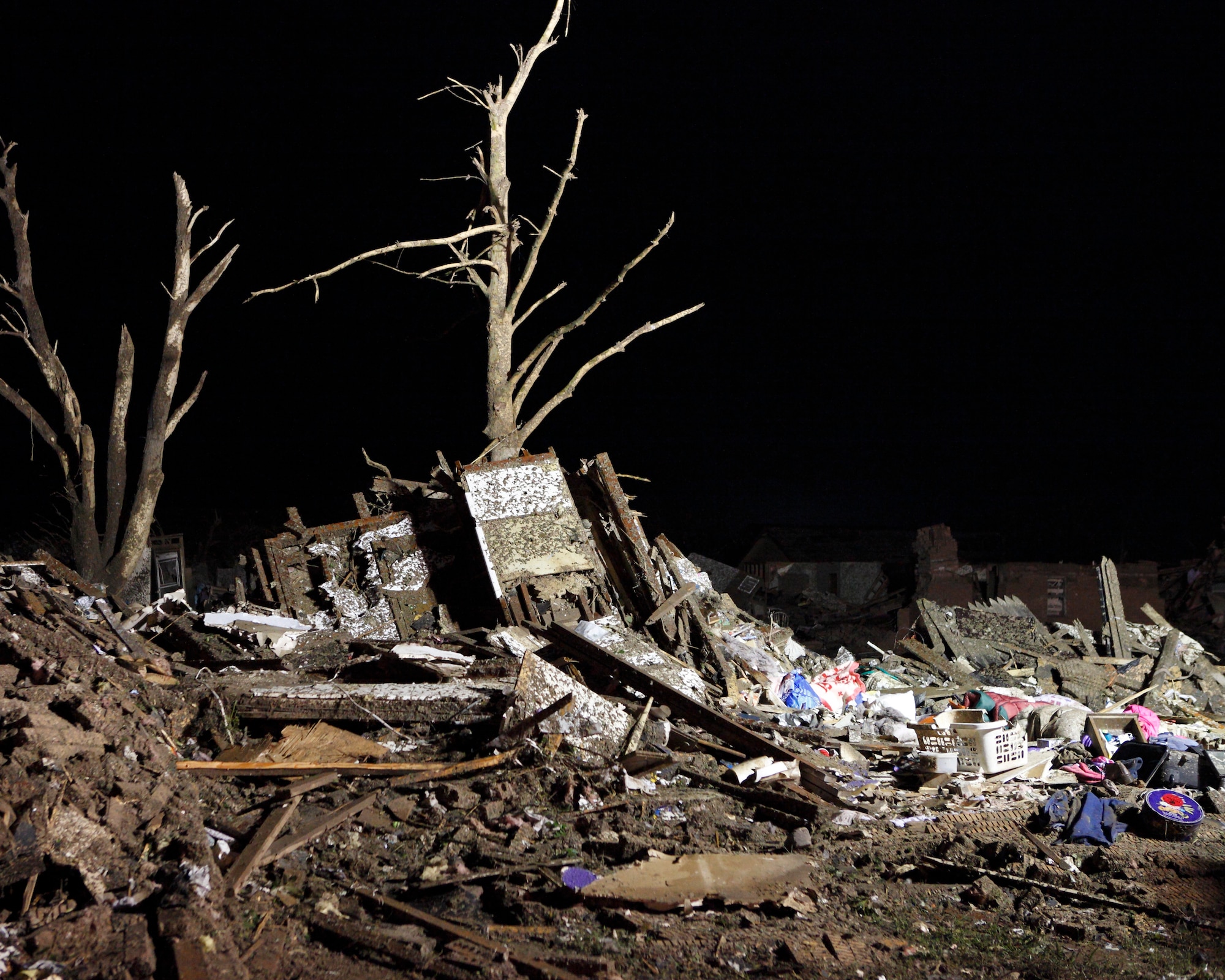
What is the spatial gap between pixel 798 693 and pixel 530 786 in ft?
14.2

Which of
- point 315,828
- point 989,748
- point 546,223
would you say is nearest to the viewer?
point 315,828

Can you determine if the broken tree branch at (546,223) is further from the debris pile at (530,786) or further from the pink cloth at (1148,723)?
the pink cloth at (1148,723)

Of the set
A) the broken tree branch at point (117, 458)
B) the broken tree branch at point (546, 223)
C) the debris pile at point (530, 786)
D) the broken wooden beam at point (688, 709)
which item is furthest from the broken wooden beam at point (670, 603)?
the broken tree branch at point (117, 458)

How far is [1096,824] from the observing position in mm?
5430

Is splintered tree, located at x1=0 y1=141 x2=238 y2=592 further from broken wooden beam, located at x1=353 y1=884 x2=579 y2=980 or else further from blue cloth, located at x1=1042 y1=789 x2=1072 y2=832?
→ blue cloth, located at x1=1042 y1=789 x2=1072 y2=832

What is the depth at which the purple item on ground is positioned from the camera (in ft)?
13.4

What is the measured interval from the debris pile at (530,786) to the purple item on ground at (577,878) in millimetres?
29

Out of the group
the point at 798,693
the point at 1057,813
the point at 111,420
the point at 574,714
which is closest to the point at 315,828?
the point at 574,714

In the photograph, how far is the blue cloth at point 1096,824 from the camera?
5.31 metres

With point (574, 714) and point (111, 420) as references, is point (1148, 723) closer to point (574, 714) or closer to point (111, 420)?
point (574, 714)

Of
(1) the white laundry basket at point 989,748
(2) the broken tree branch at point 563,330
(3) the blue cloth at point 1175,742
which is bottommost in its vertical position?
(3) the blue cloth at point 1175,742

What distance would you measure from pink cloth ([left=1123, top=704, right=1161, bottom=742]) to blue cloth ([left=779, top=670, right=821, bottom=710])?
2879 millimetres

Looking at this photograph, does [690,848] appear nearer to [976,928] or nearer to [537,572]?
[976,928]

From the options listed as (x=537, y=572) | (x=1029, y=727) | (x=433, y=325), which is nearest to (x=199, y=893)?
(x=537, y=572)
